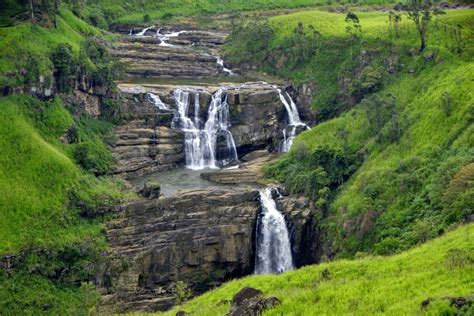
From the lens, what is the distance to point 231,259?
59219 millimetres

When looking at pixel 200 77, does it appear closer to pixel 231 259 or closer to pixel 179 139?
pixel 179 139

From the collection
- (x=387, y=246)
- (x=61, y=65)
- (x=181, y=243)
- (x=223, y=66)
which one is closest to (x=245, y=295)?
(x=387, y=246)

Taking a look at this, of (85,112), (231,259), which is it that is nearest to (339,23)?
(85,112)

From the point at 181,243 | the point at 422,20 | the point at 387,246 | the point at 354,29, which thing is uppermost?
the point at 422,20

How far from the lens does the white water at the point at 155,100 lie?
81.2 m

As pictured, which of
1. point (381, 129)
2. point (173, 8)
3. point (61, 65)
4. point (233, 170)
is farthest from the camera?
point (173, 8)

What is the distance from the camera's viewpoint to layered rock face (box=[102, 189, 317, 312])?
56562 mm

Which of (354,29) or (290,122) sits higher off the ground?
(354,29)

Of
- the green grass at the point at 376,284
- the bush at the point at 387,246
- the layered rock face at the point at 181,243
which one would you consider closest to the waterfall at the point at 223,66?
the layered rock face at the point at 181,243

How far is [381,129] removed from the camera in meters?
68.1

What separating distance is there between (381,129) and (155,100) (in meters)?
31.4

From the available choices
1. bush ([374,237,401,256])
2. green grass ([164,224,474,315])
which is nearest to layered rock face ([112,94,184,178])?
bush ([374,237,401,256])

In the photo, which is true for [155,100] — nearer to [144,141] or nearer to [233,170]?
[144,141]

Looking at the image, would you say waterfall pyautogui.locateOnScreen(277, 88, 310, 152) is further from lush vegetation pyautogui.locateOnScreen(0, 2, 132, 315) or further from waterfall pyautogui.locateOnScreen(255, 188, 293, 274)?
lush vegetation pyautogui.locateOnScreen(0, 2, 132, 315)
